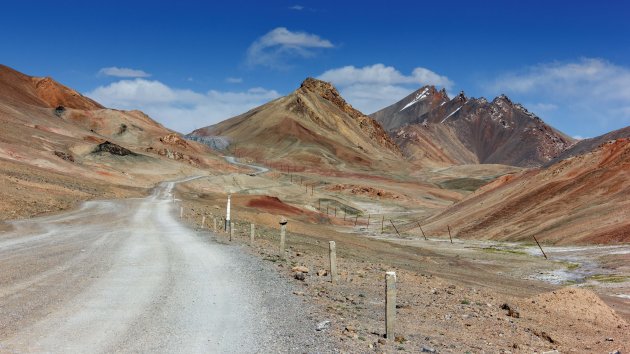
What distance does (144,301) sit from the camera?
12.6 m

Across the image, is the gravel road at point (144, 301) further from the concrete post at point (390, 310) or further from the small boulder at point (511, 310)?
the small boulder at point (511, 310)

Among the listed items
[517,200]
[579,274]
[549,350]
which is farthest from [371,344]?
[517,200]

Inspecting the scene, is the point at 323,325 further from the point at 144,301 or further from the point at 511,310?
the point at 511,310

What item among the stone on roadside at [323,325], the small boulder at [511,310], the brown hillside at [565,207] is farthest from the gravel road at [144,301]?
the brown hillside at [565,207]

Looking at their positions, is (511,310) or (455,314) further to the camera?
(511,310)

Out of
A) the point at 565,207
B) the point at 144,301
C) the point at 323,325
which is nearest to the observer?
the point at 323,325

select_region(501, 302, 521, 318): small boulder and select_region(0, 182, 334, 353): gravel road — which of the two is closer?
select_region(0, 182, 334, 353): gravel road

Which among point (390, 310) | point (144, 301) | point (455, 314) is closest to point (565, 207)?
point (455, 314)

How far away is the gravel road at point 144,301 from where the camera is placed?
9.56 metres

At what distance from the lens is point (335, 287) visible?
16.5m

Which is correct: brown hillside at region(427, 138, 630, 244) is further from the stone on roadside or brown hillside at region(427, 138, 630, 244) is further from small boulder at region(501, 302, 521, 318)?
the stone on roadside

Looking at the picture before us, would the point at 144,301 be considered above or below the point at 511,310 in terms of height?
above

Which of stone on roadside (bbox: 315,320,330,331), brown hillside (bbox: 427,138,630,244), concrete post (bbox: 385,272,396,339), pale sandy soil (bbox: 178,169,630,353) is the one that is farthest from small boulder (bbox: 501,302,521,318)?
brown hillside (bbox: 427,138,630,244)

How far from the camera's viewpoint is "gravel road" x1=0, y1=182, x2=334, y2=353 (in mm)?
9562
